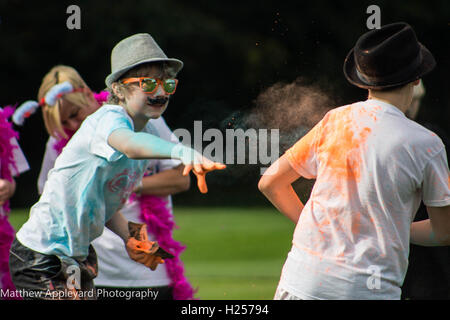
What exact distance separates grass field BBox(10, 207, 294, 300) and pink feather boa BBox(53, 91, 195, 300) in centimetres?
250

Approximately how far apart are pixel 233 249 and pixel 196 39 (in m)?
9.13

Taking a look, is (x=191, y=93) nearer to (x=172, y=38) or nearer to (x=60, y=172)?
(x=172, y=38)

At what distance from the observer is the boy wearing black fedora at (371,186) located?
2.90m

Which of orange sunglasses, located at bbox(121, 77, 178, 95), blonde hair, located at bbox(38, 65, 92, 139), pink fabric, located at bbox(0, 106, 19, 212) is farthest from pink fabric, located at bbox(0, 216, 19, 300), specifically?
orange sunglasses, located at bbox(121, 77, 178, 95)

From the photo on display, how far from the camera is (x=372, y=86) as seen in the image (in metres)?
3.06

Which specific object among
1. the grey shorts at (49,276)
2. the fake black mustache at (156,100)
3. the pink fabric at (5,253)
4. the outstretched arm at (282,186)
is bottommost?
the pink fabric at (5,253)

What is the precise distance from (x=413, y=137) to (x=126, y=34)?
16579 millimetres

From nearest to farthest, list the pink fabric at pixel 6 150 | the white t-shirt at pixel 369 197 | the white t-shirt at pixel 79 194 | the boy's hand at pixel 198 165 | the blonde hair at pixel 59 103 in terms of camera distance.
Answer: the boy's hand at pixel 198 165
the white t-shirt at pixel 369 197
the white t-shirt at pixel 79 194
the blonde hair at pixel 59 103
the pink fabric at pixel 6 150

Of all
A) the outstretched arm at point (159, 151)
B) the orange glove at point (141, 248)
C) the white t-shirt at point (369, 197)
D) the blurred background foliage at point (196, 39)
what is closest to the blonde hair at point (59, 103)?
the orange glove at point (141, 248)

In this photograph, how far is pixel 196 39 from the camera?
19656 millimetres

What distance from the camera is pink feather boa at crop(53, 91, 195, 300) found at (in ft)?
16.2

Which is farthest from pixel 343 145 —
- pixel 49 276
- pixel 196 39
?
pixel 196 39

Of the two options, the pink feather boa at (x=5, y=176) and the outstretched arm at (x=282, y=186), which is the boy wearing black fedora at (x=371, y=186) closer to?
the outstretched arm at (x=282, y=186)
